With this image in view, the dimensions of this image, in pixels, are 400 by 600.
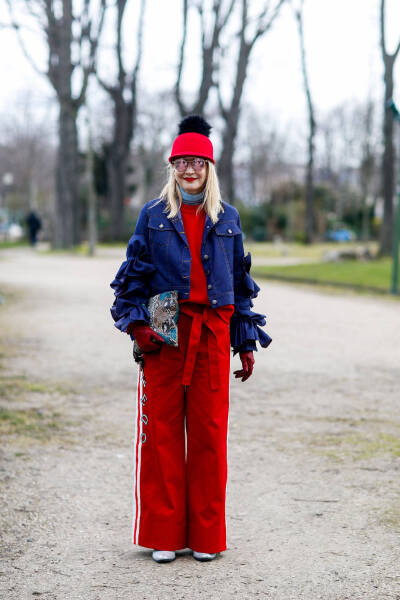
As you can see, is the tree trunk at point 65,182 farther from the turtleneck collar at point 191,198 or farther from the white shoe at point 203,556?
the white shoe at point 203,556

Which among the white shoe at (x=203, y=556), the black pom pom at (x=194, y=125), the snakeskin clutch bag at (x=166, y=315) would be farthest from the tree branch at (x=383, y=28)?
the white shoe at (x=203, y=556)

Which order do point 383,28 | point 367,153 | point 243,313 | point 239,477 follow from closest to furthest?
point 243,313 → point 239,477 → point 383,28 → point 367,153

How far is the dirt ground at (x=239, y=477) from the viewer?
3.35m

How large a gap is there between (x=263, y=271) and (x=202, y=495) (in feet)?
63.3

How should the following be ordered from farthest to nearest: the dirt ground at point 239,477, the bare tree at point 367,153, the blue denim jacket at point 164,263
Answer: the bare tree at point 367,153
the blue denim jacket at point 164,263
the dirt ground at point 239,477

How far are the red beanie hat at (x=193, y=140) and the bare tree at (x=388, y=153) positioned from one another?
23091 mm

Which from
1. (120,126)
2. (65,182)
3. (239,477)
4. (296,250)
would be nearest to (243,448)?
(239,477)

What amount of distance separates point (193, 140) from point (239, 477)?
2.10 m

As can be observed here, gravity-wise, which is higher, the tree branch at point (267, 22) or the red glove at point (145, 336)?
the tree branch at point (267, 22)

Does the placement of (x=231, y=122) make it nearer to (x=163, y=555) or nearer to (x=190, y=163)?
(x=190, y=163)

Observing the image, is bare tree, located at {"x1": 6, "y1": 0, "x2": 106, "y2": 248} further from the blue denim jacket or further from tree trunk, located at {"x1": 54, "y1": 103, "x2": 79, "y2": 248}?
the blue denim jacket

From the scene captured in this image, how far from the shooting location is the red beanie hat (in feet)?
11.6

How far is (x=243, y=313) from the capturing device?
12.1 ft

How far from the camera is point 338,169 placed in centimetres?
7356
